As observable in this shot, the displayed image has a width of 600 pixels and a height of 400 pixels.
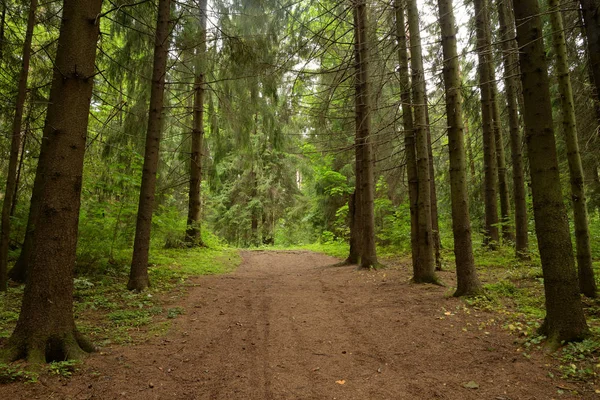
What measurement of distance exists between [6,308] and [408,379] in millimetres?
5696

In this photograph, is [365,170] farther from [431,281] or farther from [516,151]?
[516,151]

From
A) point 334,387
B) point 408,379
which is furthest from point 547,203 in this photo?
point 334,387

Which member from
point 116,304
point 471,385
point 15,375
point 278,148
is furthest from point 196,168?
point 471,385

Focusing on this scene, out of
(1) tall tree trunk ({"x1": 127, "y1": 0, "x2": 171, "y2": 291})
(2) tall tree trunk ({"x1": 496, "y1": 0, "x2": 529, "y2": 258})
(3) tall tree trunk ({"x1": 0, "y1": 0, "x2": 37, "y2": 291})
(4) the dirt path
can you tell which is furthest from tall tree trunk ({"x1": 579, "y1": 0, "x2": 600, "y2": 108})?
(3) tall tree trunk ({"x1": 0, "y1": 0, "x2": 37, "y2": 291})

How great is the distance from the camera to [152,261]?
10016mm

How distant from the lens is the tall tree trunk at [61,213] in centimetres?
374

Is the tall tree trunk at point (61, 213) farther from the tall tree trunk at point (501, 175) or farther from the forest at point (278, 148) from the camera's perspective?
the tall tree trunk at point (501, 175)

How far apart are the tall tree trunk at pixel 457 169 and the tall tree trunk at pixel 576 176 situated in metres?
1.46

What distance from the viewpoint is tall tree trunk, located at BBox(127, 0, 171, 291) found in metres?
7.26

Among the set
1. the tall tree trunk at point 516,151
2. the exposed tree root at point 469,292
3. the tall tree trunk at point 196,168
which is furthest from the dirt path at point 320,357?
the tall tree trunk at point 196,168

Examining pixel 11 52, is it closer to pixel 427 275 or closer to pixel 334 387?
pixel 334 387

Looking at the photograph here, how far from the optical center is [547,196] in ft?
13.5

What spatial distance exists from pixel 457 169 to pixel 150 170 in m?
6.06

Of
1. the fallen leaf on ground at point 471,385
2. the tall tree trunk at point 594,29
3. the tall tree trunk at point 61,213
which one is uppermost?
the tall tree trunk at point 594,29
